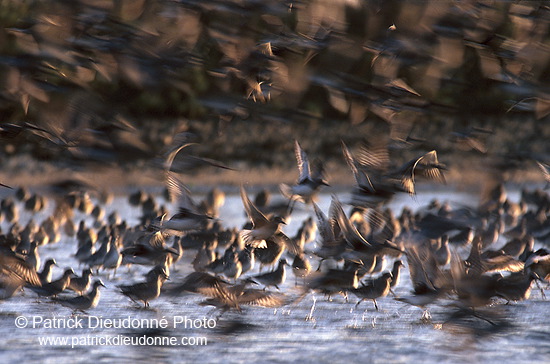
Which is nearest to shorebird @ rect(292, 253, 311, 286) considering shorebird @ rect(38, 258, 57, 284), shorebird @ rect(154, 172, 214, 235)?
shorebird @ rect(154, 172, 214, 235)

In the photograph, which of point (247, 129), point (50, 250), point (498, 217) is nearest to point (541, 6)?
point (498, 217)

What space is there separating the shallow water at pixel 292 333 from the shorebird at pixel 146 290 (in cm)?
14

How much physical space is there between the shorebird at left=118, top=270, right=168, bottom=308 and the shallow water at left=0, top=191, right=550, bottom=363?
142 mm

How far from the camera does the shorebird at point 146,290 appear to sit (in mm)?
10086

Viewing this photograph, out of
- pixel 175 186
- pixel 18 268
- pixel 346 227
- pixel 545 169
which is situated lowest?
pixel 18 268

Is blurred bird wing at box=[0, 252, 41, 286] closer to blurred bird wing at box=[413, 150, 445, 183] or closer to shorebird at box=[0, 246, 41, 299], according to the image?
shorebird at box=[0, 246, 41, 299]

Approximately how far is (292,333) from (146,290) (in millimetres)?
1712

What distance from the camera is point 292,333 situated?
9.22 m

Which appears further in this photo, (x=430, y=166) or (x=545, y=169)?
(x=430, y=166)

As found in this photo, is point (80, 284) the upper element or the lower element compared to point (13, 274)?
lower

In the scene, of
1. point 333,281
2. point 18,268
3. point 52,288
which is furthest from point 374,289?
point 18,268

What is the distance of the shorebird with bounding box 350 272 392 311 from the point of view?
33.1ft

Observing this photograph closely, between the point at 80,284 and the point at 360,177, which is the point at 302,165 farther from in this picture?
the point at 80,284

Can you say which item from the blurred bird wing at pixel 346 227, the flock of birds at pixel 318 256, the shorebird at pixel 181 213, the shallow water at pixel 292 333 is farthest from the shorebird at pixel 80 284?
the blurred bird wing at pixel 346 227
